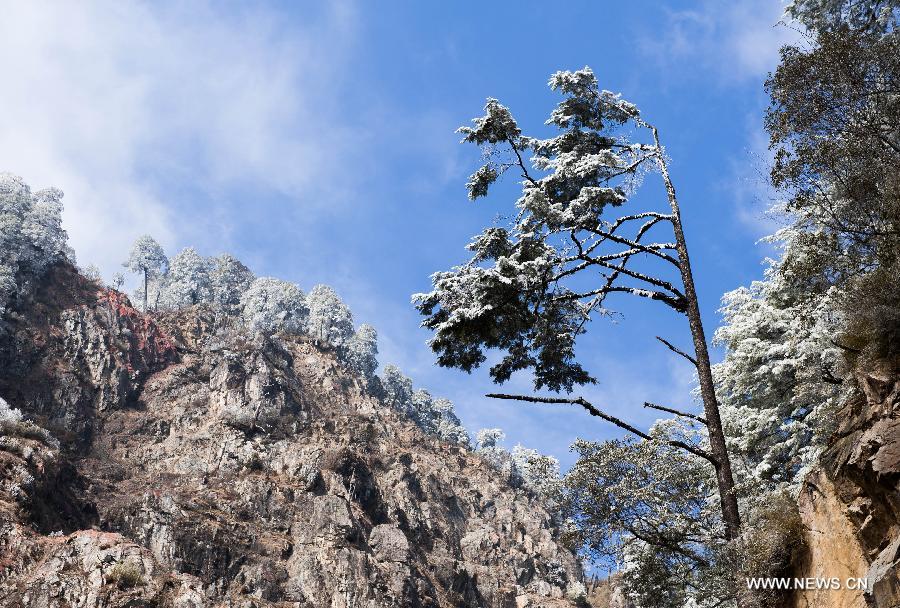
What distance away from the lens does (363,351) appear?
399 feet

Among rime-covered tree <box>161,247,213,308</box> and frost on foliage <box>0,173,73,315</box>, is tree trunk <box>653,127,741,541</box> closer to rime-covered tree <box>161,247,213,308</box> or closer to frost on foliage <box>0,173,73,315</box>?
frost on foliage <box>0,173,73,315</box>

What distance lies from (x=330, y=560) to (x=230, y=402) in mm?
29680

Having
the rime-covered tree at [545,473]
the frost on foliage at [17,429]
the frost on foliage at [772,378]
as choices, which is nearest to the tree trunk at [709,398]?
the rime-covered tree at [545,473]

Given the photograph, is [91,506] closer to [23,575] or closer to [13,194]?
[23,575]

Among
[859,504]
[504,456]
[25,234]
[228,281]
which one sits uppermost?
[228,281]

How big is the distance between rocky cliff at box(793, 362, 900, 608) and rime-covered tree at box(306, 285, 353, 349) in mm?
109953

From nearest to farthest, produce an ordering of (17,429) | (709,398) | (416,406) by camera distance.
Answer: (709,398), (17,429), (416,406)

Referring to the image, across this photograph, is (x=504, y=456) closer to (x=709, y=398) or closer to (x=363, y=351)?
(x=363, y=351)

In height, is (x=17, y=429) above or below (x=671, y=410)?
above

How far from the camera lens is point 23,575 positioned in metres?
41.0

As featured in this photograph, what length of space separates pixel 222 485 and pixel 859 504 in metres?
66.8

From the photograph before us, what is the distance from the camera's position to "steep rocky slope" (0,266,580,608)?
1852 inches

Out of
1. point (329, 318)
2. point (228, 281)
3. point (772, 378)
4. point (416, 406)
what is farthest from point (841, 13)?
point (228, 281)

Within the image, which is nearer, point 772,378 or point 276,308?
point 772,378
